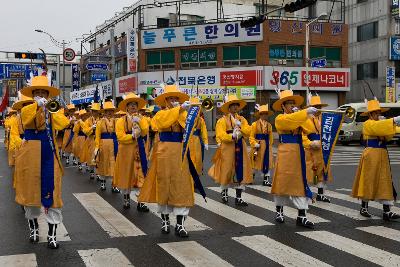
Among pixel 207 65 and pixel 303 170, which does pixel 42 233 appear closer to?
pixel 303 170

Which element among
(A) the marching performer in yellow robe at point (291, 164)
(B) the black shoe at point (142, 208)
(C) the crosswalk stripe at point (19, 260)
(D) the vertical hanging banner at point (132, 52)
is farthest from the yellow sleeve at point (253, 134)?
(D) the vertical hanging banner at point (132, 52)

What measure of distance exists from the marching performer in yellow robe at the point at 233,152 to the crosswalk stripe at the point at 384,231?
2.67m

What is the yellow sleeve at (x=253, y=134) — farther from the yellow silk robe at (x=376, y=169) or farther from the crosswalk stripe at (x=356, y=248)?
the crosswalk stripe at (x=356, y=248)

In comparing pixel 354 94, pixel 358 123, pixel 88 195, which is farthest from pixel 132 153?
pixel 354 94

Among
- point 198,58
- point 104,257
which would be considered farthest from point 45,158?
point 198,58

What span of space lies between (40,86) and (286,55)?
32.2 meters

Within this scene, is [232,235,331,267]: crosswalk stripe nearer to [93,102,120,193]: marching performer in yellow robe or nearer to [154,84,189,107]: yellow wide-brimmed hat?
[154,84,189,107]: yellow wide-brimmed hat

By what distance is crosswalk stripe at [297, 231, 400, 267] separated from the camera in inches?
240

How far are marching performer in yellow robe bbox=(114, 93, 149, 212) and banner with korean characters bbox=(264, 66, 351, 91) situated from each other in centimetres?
2707

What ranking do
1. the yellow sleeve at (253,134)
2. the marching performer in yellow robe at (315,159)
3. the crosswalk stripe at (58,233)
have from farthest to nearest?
the yellow sleeve at (253,134)
the marching performer in yellow robe at (315,159)
the crosswalk stripe at (58,233)

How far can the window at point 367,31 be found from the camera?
142 ft

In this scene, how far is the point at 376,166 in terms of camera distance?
8.53 metres

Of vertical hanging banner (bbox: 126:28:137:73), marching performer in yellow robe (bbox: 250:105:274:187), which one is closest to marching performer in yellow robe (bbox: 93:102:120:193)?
marching performer in yellow robe (bbox: 250:105:274:187)

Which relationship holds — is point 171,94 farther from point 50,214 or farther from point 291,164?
point 50,214
